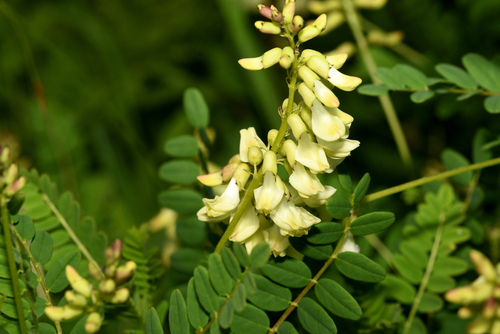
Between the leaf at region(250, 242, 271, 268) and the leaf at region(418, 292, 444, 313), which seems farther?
the leaf at region(418, 292, 444, 313)

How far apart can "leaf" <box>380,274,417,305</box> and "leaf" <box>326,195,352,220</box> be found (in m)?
0.22

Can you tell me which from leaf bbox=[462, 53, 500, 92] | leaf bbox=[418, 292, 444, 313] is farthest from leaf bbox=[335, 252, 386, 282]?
leaf bbox=[462, 53, 500, 92]

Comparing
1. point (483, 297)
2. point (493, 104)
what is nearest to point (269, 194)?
point (483, 297)

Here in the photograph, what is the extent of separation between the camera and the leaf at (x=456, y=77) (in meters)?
0.79

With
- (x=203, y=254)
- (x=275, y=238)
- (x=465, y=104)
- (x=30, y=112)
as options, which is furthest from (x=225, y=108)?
(x=275, y=238)

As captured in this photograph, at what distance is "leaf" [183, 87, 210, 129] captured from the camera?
0.88 meters

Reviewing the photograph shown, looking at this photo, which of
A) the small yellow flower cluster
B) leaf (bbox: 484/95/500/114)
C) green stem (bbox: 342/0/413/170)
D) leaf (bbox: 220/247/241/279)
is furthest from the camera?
green stem (bbox: 342/0/413/170)

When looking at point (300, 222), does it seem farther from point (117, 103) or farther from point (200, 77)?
point (200, 77)

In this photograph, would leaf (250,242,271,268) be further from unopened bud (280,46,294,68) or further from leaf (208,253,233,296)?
unopened bud (280,46,294,68)

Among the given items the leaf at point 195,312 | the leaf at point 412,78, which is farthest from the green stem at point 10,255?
the leaf at point 412,78

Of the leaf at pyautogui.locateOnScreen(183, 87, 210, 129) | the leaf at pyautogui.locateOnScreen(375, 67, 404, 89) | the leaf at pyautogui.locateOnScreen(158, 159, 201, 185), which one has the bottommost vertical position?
the leaf at pyautogui.locateOnScreen(158, 159, 201, 185)

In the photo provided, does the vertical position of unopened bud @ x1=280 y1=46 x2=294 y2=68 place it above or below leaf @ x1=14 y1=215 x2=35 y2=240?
above

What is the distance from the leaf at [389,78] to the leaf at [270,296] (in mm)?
412

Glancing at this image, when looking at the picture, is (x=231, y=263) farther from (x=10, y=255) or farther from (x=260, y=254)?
(x=10, y=255)
